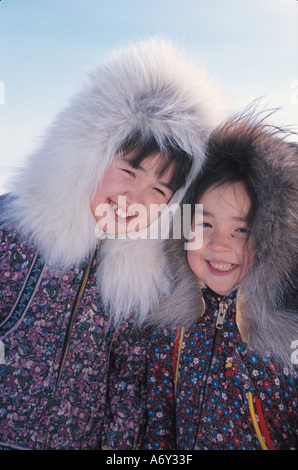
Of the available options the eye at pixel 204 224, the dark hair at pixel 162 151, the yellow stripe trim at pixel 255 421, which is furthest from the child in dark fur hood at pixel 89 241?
the yellow stripe trim at pixel 255 421

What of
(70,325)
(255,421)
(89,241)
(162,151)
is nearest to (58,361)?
(70,325)

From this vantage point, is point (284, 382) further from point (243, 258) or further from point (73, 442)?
point (73, 442)

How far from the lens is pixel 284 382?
1080 millimetres

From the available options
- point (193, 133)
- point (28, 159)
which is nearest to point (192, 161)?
point (193, 133)

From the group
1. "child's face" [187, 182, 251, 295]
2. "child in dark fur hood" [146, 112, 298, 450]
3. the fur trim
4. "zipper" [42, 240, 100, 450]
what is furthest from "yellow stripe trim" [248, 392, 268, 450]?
"zipper" [42, 240, 100, 450]

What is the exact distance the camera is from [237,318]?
1.17 m

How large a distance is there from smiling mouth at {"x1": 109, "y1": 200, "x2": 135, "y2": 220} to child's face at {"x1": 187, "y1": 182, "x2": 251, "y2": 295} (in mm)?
232

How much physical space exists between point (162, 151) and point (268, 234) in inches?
16.1

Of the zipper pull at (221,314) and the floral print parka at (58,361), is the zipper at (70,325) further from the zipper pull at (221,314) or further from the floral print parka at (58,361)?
the zipper pull at (221,314)

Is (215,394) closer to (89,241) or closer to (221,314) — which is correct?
(221,314)

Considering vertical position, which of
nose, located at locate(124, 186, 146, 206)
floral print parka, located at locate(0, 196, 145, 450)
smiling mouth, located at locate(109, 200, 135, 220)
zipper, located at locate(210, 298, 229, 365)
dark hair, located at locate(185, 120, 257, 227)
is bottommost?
floral print parka, located at locate(0, 196, 145, 450)

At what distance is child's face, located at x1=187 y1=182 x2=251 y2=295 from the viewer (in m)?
1.15

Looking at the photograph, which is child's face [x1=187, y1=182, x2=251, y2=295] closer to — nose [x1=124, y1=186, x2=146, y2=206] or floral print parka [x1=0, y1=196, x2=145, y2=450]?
nose [x1=124, y1=186, x2=146, y2=206]

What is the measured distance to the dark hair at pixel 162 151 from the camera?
119 centimetres
